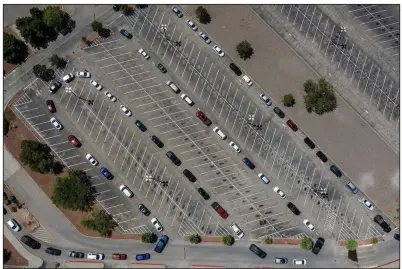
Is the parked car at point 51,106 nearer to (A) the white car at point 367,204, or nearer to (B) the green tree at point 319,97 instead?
(B) the green tree at point 319,97

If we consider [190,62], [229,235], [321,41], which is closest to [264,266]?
[229,235]

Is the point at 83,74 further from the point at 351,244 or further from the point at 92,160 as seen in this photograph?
the point at 351,244

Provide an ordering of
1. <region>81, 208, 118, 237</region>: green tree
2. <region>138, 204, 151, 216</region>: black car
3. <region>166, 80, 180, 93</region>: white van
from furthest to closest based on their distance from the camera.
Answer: <region>166, 80, 180, 93</region>: white van → <region>138, 204, 151, 216</region>: black car → <region>81, 208, 118, 237</region>: green tree

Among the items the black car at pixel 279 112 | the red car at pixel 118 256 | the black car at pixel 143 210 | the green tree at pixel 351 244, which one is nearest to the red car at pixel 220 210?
the black car at pixel 143 210

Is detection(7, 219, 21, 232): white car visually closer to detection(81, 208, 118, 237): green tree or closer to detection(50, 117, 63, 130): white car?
detection(81, 208, 118, 237): green tree

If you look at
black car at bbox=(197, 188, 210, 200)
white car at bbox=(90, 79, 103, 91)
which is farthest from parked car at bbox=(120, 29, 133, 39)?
black car at bbox=(197, 188, 210, 200)

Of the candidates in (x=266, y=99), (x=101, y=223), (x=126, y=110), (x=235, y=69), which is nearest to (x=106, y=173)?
(x=101, y=223)
